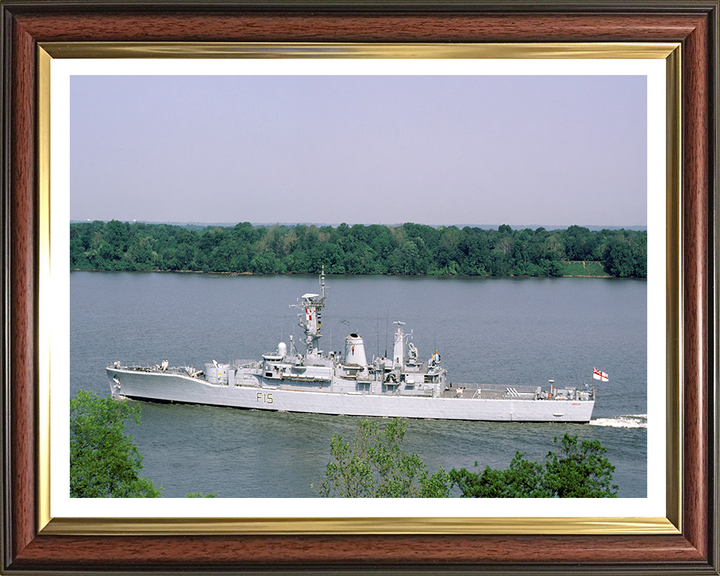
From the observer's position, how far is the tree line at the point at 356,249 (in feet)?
48.5

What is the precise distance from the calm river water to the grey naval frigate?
8.6 inches

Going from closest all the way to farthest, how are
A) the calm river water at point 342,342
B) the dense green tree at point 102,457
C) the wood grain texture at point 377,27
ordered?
1. the wood grain texture at point 377,27
2. the dense green tree at point 102,457
3. the calm river water at point 342,342

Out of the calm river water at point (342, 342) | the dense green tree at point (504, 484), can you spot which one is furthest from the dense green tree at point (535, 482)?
the calm river water at point (342, 342)

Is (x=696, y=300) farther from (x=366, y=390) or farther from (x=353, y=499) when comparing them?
(x=366, y=390)

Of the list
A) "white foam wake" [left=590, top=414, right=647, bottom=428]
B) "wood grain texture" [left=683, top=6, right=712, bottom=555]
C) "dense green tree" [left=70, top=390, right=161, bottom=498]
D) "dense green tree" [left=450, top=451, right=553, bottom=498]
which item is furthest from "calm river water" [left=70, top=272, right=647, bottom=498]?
"wood grain texture" [left=683, top=6, right=712, bottom=555]

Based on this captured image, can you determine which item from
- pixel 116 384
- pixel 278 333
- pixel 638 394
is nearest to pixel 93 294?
pixel 116 384

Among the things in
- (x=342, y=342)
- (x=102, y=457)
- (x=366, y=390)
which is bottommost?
(x=366, y=390)

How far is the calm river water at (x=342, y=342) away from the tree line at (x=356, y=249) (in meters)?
0.32

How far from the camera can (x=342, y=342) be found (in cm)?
1397

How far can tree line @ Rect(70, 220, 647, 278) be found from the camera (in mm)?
14781

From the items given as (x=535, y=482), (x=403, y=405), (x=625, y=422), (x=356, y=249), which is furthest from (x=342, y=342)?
(x=535, y=482)

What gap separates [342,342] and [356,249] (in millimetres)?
1931

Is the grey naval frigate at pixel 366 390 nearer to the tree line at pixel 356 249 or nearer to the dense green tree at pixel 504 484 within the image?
the tree line at pixel 356 249

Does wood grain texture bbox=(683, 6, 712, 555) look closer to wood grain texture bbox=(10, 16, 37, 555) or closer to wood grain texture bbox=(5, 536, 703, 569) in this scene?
wood grain texture bbox=(5, 536, 703, 569)
